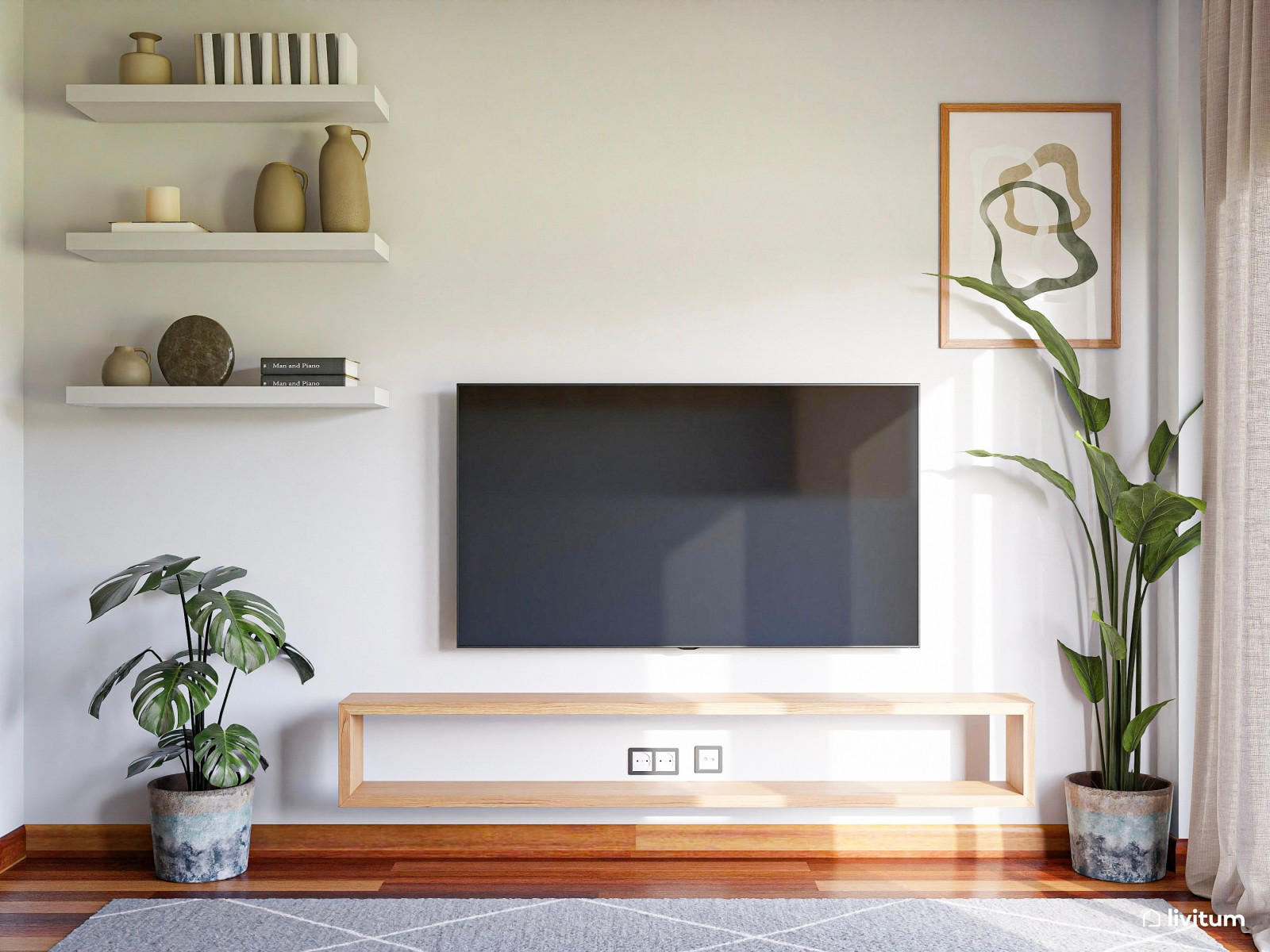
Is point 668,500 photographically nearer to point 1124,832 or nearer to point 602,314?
point 602,314

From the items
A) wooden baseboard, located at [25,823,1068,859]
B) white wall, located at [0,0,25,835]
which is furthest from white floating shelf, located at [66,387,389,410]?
wooden baseboard, located at [25,823,1068,859]

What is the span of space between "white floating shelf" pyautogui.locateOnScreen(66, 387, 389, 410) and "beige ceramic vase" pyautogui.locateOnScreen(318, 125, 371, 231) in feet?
1.59

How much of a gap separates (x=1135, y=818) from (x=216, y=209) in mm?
3179

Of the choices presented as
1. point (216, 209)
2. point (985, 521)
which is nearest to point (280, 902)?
point (216, 209)

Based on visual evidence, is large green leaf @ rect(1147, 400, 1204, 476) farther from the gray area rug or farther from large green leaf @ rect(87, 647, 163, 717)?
large green leaf @ rect(87, 647, 163, 717)

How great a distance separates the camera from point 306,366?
2.74 metres

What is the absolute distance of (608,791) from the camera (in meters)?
2.77

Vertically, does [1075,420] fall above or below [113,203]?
below

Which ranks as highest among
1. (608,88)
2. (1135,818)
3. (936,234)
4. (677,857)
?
(608,88)

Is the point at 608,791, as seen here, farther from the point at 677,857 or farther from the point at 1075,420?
the point at 1075,420

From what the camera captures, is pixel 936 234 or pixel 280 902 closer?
pixel 280 902

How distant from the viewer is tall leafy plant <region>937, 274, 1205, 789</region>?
8.55 ft

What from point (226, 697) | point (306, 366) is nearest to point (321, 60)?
point (306, 366)

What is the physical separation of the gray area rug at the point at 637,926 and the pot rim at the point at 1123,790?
271mm
